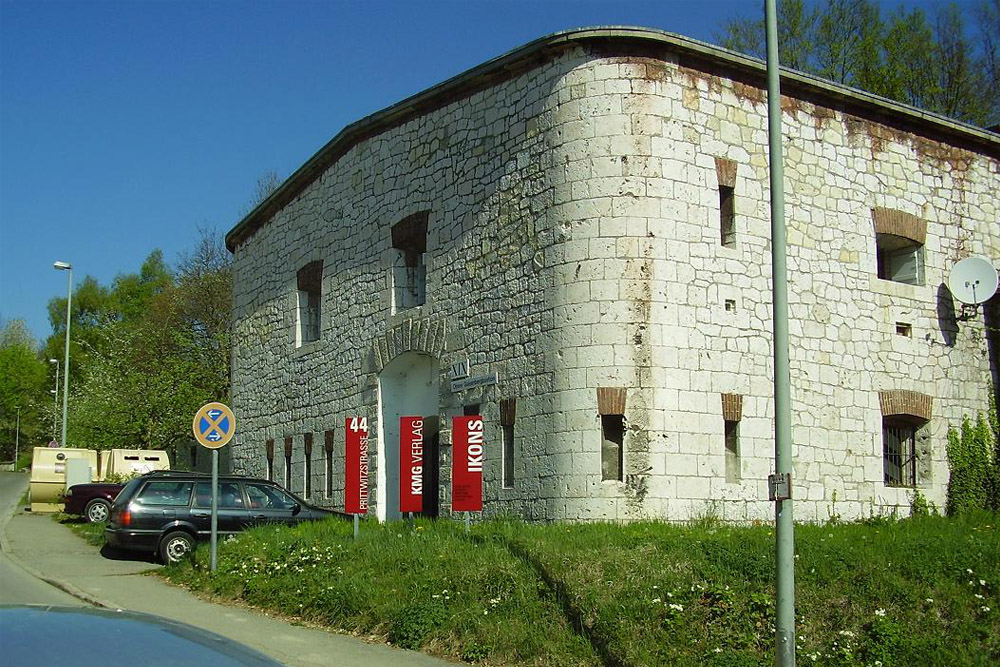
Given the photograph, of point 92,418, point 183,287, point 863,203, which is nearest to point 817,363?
point 863,203

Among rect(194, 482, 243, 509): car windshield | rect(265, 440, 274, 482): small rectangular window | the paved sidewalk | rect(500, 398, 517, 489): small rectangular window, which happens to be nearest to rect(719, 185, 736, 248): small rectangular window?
rect(500, 398, 517, 489): small rectangular window

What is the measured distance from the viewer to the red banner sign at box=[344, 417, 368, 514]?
50.5 ft

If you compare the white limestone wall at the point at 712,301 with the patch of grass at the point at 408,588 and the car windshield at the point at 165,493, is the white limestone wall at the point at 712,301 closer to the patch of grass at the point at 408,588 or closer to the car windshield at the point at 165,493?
the patch of grass at the point at 408,588

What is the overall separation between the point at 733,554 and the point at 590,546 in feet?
5.71

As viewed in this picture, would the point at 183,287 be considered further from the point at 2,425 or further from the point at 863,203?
the point at 2,425

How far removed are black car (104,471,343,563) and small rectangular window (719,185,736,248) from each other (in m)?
8.62

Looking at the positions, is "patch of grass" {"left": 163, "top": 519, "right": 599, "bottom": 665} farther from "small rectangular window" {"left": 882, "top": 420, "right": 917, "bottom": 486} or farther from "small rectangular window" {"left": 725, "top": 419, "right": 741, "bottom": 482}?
"small rectangular window" {"left": 882, "top": 420, "right": 917, "bottom": 486}

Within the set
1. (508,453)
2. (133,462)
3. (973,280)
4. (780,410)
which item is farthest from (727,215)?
(133,462)

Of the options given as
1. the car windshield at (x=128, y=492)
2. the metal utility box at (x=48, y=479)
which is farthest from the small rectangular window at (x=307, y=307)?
the metal utility box at (x=48, y=479)

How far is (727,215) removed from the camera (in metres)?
17.3

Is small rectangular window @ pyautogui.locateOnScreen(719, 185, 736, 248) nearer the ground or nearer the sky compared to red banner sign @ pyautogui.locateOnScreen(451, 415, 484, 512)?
nearer the sky

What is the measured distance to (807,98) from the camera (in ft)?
60.1

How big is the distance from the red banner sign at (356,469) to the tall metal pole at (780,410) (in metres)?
7.39

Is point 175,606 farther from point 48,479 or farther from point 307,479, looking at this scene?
point 48,479
